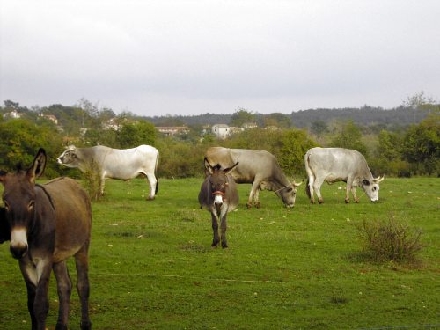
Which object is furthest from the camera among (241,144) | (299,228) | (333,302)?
(241,144)

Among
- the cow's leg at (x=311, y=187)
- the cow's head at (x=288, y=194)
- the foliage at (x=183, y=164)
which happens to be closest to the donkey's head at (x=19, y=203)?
the cow's head at (x=288, y=194)

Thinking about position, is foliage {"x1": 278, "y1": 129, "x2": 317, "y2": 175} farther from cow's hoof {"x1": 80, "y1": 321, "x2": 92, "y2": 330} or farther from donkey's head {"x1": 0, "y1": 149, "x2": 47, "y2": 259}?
donkey's head {"x1": 0, "y1": 149, "x2": 47, "y2": 259}

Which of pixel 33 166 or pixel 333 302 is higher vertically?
pixel 33 166

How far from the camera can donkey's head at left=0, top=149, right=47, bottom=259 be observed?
642 centimetres

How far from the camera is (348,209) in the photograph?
21.9 m

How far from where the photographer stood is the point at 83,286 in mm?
8453

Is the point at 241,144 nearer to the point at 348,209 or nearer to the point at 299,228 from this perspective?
the point at 348,209

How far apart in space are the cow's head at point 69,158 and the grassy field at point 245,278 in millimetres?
6121

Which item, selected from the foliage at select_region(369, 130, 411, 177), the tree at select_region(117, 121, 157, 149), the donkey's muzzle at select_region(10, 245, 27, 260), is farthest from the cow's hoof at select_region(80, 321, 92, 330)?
the foliage at select_region(369, 130, 411, 177)

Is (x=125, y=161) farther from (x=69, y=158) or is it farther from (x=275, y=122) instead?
(x=275, y=122)

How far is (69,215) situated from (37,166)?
1215 mm

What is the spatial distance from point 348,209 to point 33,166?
53.6ft

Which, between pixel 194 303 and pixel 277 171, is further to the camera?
pixel 277 171

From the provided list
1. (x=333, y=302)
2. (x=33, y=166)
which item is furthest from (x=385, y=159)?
(x=33, y=166)
